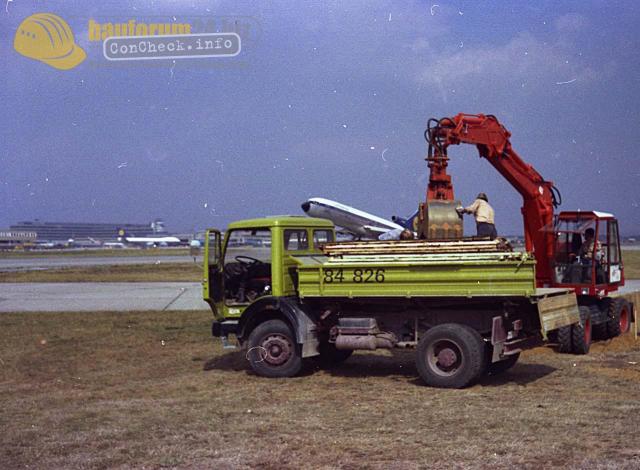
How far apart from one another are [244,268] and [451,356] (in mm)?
3822

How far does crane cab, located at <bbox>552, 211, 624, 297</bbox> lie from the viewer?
16.2 meters

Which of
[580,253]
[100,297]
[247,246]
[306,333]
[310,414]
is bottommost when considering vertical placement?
[310,414]

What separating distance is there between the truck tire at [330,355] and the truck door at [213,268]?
1942 mm

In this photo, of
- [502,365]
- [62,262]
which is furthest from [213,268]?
[62,262]

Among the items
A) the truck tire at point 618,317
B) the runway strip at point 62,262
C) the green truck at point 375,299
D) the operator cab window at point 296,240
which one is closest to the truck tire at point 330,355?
the green truck at point 375,299

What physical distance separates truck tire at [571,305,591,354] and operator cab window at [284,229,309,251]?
533 centimetres

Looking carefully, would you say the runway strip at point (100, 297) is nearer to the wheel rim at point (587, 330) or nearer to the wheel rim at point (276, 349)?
the wheel rim at point (276, 349)

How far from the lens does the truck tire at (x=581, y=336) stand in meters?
14.7

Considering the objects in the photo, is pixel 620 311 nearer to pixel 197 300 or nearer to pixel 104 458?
pixel 104 458

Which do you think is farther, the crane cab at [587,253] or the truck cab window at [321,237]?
the crane cab at [587,253]

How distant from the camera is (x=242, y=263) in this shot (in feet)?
43.6

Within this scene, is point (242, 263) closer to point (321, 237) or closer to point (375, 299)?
point (321, 237)

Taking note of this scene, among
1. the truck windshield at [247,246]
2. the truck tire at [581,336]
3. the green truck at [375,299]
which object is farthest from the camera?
the truck tire at [581,336]

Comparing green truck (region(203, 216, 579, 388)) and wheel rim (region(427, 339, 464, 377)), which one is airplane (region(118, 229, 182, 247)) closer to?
green truck (region(203, 216, 579, 388))
